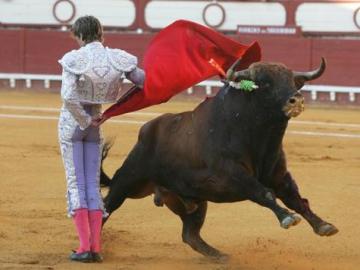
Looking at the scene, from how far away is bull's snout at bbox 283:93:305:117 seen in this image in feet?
13.3

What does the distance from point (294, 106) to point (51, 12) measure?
14776 mm

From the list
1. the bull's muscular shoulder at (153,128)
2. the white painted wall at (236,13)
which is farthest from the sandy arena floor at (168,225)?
the white painted wall at (236,13)

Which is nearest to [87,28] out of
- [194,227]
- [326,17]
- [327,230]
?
[194,227]

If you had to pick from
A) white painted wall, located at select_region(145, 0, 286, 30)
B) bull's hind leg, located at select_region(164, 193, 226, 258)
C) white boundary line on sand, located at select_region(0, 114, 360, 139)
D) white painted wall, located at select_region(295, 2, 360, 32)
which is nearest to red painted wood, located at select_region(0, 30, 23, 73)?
white painted wall, located at select_region(145, 0, 286, 30)

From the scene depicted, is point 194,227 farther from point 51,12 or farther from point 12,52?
point 51,12

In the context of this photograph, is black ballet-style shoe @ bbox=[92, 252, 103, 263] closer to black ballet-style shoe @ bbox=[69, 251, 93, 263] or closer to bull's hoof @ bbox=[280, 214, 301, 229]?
black ballet-style shoe @ bbox=[69, 251, 93, 263]

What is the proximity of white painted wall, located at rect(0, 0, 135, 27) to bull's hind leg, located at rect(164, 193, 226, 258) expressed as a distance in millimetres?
13392

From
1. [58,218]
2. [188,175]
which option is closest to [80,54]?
[188,175]

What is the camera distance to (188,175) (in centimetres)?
449

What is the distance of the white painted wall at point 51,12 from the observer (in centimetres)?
1814

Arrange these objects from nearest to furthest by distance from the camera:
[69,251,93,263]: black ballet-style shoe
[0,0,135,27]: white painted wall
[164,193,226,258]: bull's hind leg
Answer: [69,251,93,263]: black ballet-style shoe < [164,193,226,258]: bull's hind leg < [0,0,135,27]: white painted wall

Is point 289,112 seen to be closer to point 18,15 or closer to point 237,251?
point 237,251

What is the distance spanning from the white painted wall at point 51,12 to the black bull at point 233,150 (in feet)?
44.5

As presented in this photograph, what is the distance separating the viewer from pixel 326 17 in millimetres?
17094
